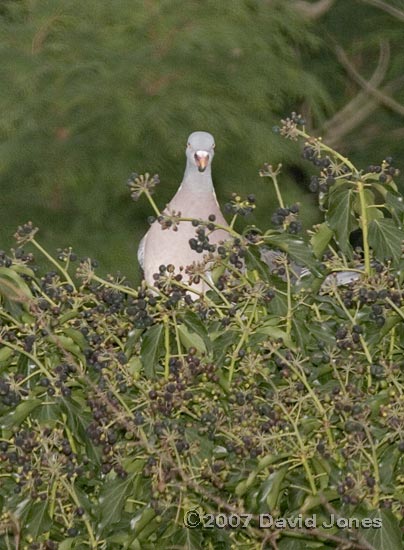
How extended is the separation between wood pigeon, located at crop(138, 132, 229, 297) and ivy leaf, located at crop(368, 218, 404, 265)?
1.96 m

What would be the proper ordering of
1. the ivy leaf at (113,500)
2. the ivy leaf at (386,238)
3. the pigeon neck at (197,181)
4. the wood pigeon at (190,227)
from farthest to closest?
the pigeon neck at (197,181), the wood pigeon at (190,227), the ivy leaf at (386,238), the ivy leaf at (113,500)

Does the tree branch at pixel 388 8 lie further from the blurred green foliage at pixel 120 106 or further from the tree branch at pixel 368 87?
the blurred green foliage at pixel 120 106

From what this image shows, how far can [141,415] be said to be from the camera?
304cm

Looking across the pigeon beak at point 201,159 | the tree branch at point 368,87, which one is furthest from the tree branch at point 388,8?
the pigeon beak at point 201,159

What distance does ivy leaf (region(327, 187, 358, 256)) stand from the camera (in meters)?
3.24

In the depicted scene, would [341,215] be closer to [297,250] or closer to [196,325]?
[297,250]

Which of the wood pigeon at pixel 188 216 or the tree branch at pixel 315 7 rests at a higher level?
the wood pigeon at pixel 188 216

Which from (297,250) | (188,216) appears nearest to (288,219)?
(297,250)

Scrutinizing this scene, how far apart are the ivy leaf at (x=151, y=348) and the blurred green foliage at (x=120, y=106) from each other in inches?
161

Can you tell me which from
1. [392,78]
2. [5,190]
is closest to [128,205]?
[5,190]

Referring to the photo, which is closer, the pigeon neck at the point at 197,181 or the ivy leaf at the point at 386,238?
the ivy leaf at the point at 386,238

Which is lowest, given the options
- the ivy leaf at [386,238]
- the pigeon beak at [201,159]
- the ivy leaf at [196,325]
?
the pigeon beak at [201,159]

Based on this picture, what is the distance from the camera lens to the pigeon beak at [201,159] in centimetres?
645

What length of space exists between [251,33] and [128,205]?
133 centimetres
